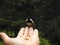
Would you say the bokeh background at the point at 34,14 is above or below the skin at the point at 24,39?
above

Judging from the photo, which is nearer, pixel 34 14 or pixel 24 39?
pixel 24 39

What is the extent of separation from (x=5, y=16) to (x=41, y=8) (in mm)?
2845

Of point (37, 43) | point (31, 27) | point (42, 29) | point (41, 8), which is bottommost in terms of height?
point (37, 43)

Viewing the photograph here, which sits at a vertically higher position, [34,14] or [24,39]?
[34,14]

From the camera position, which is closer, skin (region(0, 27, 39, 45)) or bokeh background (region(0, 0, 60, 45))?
skin (region(0, 27, 39, 45))

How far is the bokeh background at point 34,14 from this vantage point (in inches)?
744

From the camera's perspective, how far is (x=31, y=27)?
2021 mm

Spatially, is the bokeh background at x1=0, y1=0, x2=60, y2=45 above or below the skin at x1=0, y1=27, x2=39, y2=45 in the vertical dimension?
above

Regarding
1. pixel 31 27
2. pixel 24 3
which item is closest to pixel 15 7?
pixel 24 3

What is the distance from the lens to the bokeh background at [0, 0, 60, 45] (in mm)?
18906

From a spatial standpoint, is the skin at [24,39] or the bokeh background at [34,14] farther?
the bokeh background at [34,14]

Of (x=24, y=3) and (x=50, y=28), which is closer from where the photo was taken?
(x=50, y=28)

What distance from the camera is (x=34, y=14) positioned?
66.6 feet

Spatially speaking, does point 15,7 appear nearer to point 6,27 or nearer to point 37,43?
point 6,27
